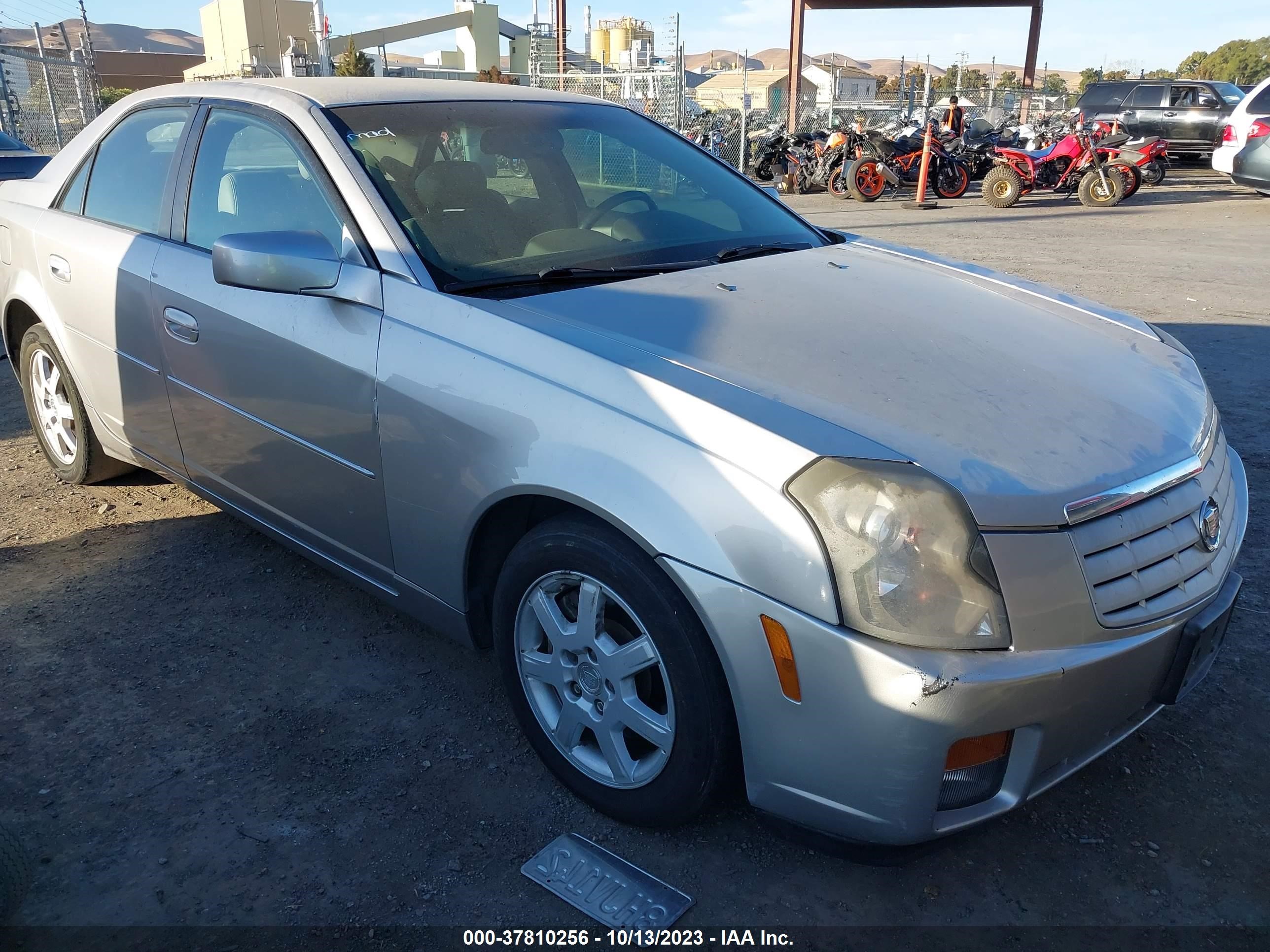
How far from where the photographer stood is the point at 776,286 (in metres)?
2.73

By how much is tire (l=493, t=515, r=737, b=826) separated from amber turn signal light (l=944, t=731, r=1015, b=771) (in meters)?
0.43

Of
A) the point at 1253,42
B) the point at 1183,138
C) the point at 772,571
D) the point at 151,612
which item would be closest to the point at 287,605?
the point at 151,612

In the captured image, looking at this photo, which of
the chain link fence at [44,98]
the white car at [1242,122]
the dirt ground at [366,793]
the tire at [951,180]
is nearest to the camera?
the dirt ground at [366,793]

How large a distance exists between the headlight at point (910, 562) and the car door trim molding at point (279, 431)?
51.7 inches

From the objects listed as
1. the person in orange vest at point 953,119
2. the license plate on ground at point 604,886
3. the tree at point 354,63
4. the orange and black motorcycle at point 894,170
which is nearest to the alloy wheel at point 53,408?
the license plate on ground at point 604,886

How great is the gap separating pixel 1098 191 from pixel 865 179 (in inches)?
136

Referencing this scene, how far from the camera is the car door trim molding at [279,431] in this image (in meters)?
2.66

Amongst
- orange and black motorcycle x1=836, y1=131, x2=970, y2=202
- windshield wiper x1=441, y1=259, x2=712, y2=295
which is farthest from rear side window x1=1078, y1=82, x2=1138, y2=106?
windshield wiper x1=441, y1=259, x2=712, y2=295

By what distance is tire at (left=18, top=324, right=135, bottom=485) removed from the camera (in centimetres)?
405

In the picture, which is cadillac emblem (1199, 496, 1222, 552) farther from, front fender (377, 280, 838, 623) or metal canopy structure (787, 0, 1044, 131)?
metal canopy structure (787, 0, 1044, 131)

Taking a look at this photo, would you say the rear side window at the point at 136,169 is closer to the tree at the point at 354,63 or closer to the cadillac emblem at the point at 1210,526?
the cadillac emblem at the point at 1210,526

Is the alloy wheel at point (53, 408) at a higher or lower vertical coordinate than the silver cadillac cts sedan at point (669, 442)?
lower

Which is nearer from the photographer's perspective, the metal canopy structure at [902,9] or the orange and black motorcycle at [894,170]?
the orange and black motorcycle at [894,170]

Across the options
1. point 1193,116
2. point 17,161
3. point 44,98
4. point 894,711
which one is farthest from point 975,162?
point 894,711
